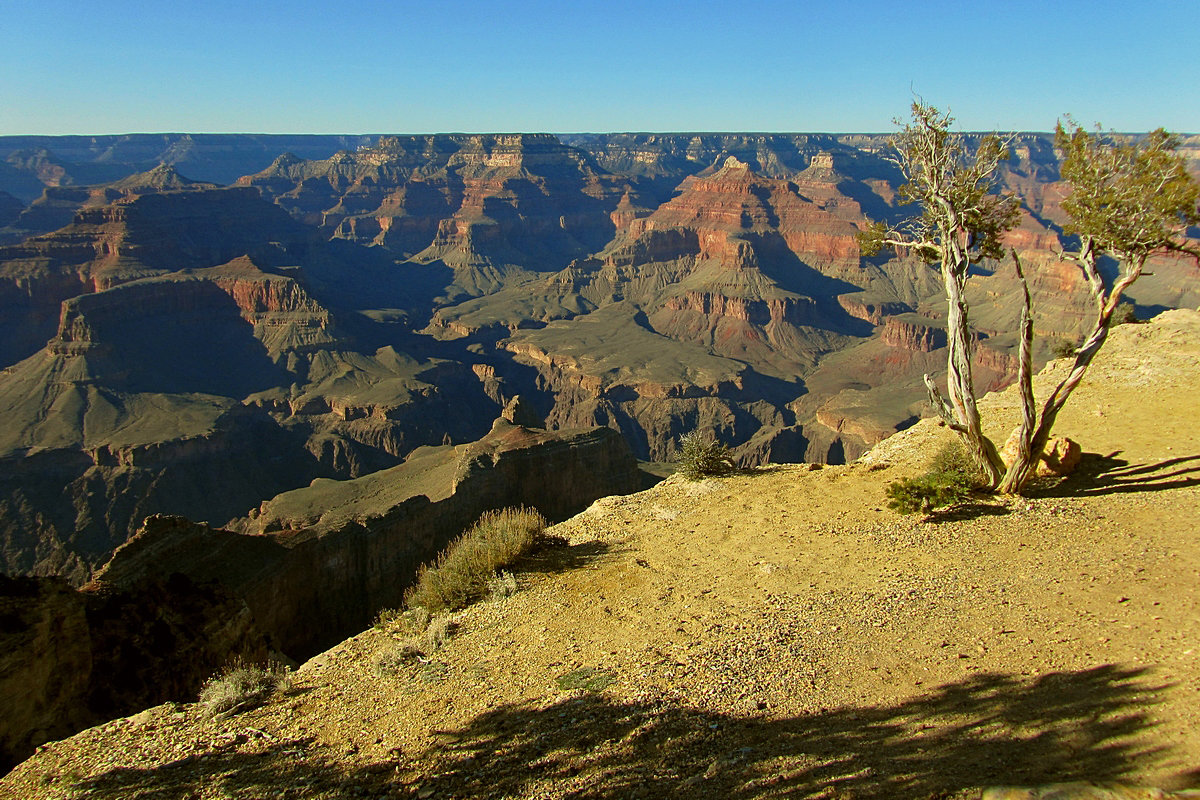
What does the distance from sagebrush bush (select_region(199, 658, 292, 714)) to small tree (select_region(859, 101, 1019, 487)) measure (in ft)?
41.1

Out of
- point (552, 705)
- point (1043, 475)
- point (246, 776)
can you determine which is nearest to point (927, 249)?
point (1043, 475)

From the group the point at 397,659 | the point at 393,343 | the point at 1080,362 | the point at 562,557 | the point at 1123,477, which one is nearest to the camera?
the point at 397,659

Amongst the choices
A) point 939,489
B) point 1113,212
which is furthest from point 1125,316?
point 939,489

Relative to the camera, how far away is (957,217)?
14477mm

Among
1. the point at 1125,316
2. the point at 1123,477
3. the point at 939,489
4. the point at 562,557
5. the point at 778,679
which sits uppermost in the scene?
the point at 1125,316

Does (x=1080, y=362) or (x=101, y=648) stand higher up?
(x=1080, y=362)

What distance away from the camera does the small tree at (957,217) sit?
46.7ft

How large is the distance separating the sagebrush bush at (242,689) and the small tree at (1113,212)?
14223 millimetres

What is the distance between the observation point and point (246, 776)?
8734 millimetres

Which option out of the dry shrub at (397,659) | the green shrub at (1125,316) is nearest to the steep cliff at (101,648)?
the dry shrub at (397,659)

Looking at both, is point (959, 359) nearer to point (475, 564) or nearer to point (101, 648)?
point (475, 564)

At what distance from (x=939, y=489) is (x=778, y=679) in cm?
731

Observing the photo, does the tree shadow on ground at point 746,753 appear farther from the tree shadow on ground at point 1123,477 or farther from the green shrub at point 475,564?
the tree shadow on ground at point 1123,477

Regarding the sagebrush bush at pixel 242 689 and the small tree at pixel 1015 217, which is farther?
the small tree at pixel 1015 217
